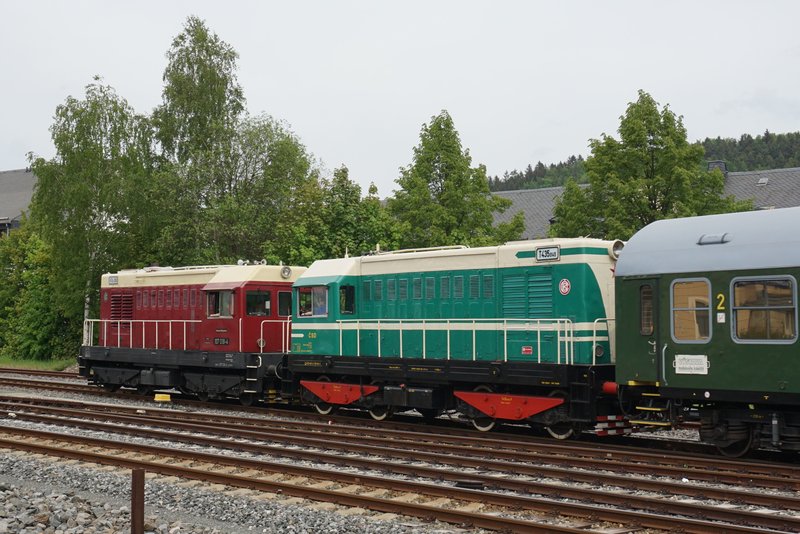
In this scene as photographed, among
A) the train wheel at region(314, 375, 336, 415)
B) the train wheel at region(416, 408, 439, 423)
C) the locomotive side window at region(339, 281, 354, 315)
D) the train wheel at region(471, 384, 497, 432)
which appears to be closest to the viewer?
the train wheel at region(471, 384, 497, 432)

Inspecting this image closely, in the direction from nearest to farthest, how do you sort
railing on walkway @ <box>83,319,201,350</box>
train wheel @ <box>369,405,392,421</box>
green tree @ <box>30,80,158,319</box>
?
train wheel @ <box>369,405,392,421</box> → railing on walkway @ <box>83,319,201,350</box> → green tree @ <box>30,80,158,319</box>

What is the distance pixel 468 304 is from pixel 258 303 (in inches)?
322

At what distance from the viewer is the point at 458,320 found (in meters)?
19.1

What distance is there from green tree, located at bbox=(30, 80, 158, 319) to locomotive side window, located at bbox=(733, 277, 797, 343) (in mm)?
33943

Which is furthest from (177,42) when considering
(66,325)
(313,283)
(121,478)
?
(121,478)

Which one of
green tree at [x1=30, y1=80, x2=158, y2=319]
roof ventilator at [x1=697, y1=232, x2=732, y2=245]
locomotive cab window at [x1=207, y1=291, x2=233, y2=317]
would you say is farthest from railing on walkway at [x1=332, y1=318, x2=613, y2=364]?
green tree at [x1=30, y1=80, x2=158, y2=319]

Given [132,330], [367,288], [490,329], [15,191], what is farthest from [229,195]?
[15,191]

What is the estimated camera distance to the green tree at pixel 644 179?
99.7 ft

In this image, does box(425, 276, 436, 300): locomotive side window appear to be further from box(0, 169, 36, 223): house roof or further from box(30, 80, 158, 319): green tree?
box(0, 169, 36, 223): house roof

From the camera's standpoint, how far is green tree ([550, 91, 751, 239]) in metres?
30.4

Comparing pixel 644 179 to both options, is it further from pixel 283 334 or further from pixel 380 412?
pixel 380 412

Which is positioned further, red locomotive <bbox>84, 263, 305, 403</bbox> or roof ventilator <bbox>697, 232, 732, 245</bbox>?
red locomotive <bbox>84, 263, 305, 403</bbox>

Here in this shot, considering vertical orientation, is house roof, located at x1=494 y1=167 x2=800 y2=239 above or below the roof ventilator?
above

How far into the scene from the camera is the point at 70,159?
141 ft
